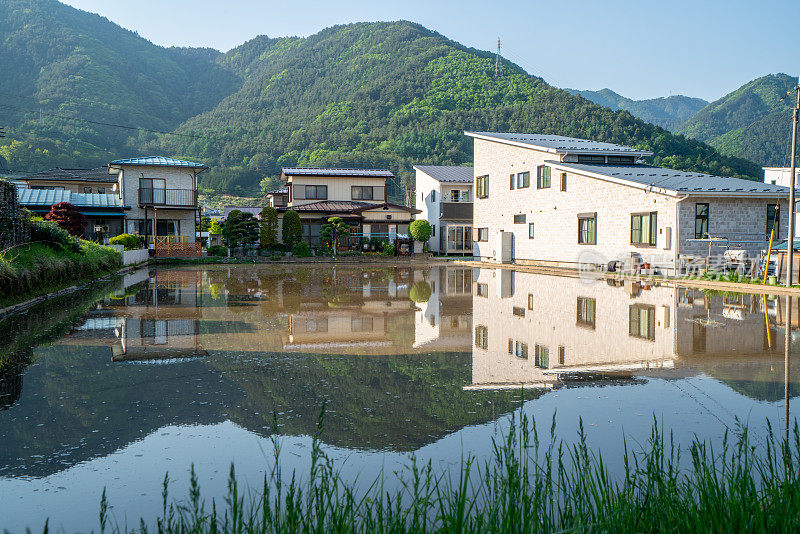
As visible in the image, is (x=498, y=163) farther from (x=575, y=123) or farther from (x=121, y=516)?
(x=121, y=516)

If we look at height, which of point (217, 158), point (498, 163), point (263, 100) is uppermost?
point (263, 100)

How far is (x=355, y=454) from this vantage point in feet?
14.8

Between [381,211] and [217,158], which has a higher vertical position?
[217,158]

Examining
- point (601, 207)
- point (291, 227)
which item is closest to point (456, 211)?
point (291, 227)

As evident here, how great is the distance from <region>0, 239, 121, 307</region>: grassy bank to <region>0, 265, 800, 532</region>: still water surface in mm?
1010

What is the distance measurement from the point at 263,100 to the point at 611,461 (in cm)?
8989

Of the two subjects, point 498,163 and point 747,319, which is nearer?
point 747,319

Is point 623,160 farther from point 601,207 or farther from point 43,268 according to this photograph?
point 43,268

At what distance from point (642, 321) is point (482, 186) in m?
29.0

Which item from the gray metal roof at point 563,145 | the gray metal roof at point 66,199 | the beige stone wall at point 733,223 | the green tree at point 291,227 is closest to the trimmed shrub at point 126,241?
the gray metal roof at point 66,199

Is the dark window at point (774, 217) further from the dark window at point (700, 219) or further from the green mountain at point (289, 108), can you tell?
the green mountain at point (289, 108)

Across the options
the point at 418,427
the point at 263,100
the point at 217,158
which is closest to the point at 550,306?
the point at 418,427

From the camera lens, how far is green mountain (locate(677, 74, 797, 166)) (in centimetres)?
6475

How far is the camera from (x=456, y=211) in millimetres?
45344
